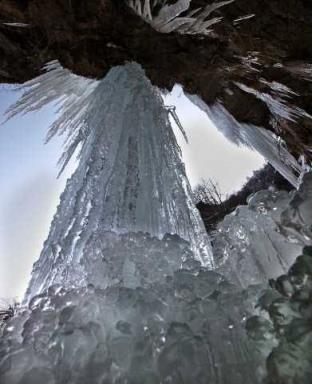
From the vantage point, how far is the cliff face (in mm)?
2529

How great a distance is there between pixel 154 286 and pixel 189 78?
206 centimetres

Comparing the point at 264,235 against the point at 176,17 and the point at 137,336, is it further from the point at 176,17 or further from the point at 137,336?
the point at 176,17

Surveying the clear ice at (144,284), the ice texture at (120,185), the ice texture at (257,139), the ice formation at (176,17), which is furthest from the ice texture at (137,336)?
the ice texture at (257,139)

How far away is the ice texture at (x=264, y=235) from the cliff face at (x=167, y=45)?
158 centimetres

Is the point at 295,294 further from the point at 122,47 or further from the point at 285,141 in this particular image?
the point at 285,141

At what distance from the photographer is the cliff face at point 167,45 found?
2.53 meters

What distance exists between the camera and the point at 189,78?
299 centimetres

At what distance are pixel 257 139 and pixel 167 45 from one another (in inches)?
43.4

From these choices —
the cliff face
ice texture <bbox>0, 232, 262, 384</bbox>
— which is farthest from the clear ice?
the cliff face

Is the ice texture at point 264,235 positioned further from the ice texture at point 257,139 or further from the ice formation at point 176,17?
the ice texture at point 257,139

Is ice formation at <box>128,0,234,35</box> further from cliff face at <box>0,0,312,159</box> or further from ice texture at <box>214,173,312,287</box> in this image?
ice texture at <box>214,173,312,287</box>

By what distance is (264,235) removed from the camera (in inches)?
49.8

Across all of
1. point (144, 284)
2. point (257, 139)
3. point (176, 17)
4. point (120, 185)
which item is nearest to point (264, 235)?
point (144, 284)

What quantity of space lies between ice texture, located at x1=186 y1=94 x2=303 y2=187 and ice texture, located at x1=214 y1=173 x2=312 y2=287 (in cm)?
200
